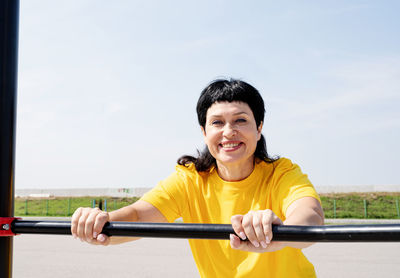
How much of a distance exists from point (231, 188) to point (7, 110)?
1.18m

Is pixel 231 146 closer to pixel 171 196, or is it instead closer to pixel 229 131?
pixel 229 131

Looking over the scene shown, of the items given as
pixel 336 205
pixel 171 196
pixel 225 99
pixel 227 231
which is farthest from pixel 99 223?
pixel 336 205

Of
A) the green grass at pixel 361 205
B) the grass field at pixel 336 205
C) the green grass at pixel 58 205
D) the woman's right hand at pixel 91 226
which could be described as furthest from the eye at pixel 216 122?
the green grass at pixel 58 205

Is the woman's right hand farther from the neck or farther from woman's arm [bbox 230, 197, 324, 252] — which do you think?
the neck

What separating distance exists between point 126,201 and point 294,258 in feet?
82.4

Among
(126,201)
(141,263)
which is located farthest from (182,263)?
(126,201)

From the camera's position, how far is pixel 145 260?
7.39 m

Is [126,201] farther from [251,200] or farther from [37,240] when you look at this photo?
[251,200]

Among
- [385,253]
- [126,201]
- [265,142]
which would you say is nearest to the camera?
[265,142]

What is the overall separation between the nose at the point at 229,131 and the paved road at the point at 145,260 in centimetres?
462

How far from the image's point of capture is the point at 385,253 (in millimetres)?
8055

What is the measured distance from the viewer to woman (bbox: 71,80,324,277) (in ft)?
6.48

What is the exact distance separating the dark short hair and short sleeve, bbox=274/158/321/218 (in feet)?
0.65

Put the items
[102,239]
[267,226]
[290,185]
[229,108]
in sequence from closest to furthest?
[267,226] → [102,239] → [290,185] → [229,108]
